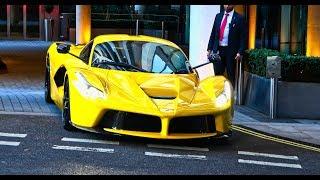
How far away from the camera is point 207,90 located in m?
8.03

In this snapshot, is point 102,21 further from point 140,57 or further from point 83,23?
point 140,57

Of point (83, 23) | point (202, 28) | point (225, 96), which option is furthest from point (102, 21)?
point (225, 96)

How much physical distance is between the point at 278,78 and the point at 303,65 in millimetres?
508

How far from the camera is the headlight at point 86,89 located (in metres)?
A: 7.53

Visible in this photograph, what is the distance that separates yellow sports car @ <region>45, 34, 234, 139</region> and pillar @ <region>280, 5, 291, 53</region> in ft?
29.4

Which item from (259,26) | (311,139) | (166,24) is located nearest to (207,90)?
(311,139)

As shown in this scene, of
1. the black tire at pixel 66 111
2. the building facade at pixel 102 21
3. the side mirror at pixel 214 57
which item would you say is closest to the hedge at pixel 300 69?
the side mirror at pixel 214 57

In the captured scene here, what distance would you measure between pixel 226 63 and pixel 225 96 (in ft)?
9.58

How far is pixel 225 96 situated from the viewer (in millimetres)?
7969

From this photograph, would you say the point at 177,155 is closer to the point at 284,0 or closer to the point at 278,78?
the point at 278,78

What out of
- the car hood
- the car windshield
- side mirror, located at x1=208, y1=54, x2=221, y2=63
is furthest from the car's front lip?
side mirror, located at x1=208, y1=54, x2=221, y2=63

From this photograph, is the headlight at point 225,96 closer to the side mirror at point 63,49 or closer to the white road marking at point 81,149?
the white road marking at point 81,149

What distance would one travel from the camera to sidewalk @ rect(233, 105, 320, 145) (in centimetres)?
881

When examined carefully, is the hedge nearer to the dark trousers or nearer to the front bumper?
the dark trousers
